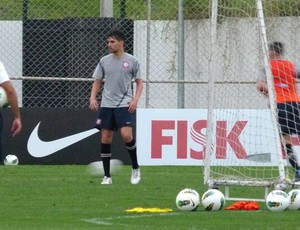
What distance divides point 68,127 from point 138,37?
2083mm

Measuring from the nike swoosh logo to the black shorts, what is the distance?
5.63m

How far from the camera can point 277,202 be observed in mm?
11789

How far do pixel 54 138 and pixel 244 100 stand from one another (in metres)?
3.30

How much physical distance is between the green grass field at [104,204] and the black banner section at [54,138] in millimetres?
1799

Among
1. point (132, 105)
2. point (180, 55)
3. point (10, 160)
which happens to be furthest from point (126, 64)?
point (10, 160)

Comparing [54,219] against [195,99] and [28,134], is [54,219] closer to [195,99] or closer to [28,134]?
[28,134]

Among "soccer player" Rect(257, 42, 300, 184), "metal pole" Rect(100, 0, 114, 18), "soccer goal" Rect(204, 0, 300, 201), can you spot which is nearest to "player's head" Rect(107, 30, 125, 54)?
"soccer goal" Rect(204, 0, 300, 201)

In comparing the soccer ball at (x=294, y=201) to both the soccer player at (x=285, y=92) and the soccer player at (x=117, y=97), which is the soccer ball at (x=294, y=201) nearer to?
the soccer player at (x=285, y=92)

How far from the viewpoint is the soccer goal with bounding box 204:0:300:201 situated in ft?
43.2

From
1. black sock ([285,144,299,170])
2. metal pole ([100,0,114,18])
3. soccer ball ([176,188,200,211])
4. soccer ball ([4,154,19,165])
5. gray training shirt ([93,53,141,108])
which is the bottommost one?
soccer ball ([4,154,19,165])

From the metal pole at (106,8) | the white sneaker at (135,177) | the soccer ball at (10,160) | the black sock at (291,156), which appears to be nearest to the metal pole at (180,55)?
the metal pole at (106,8)

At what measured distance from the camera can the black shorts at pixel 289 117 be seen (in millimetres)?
14845

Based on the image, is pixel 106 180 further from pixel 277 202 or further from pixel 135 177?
pixel 277 202

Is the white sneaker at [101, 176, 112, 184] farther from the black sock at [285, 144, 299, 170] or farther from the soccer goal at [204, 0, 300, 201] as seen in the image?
the black sock at [285, 144, 299, 170]
